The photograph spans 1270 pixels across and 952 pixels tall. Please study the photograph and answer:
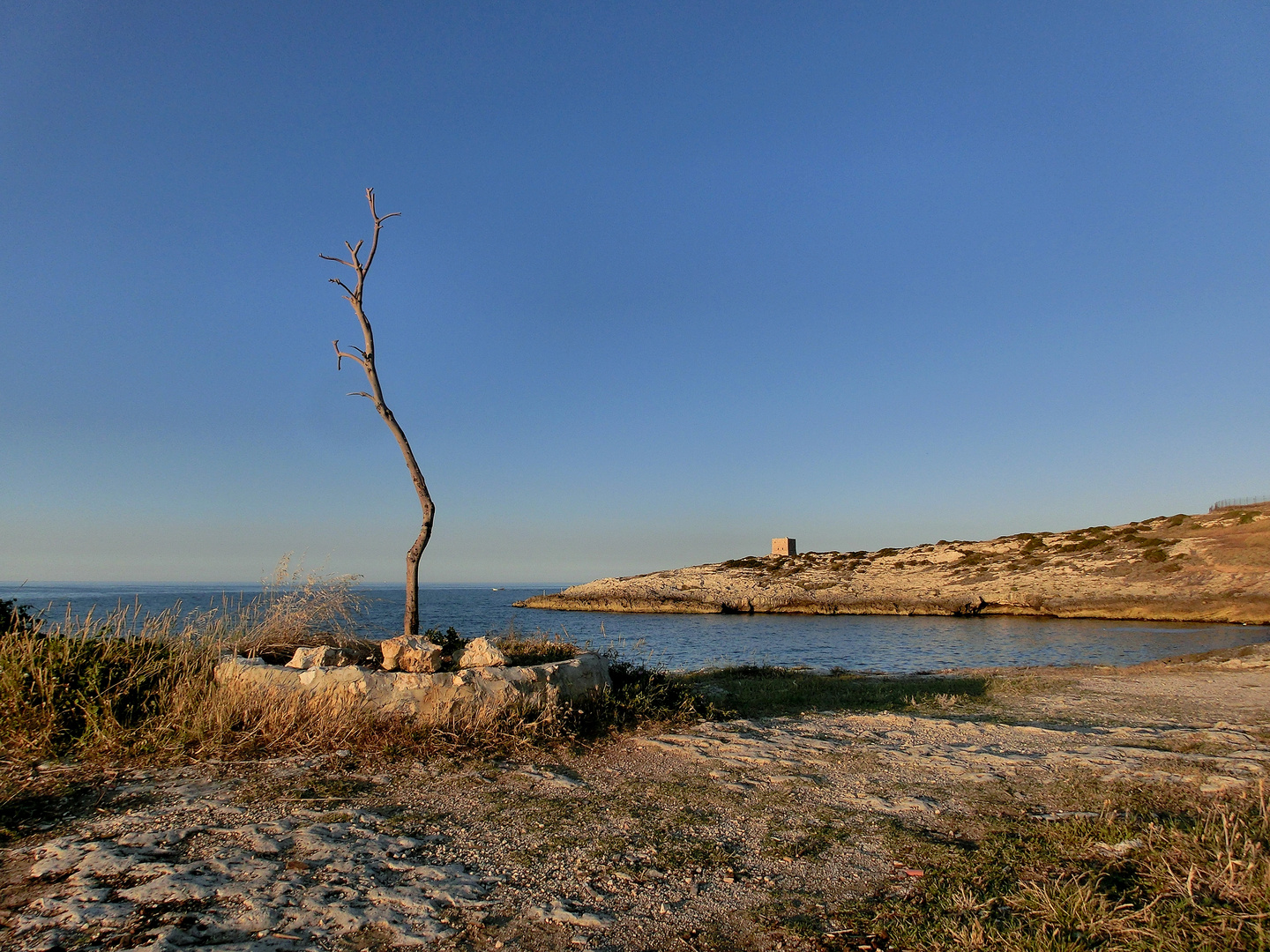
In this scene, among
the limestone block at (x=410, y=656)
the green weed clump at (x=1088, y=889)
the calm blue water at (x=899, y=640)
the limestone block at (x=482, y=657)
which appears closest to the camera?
the green weed clump at (x=1088, y=889)

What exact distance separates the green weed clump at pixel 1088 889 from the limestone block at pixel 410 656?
4542mm

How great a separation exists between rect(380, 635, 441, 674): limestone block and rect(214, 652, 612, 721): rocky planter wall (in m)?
0.31

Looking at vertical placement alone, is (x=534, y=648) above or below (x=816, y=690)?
above

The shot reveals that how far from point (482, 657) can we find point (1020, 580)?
45926mm

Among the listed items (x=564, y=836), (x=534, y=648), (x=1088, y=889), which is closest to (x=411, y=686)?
(x=534, y=648)

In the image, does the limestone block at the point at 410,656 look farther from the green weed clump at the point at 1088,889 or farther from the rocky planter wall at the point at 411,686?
the green weed clump at the point at 1088,889

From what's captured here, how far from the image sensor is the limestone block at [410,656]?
732 cm

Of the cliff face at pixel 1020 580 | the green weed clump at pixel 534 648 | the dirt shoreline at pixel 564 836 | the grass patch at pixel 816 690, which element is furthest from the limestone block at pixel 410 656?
the cliff face at pixel 1020 580

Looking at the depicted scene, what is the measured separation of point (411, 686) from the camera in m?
6.74

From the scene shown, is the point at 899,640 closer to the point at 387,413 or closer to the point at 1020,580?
the point at 1020,580

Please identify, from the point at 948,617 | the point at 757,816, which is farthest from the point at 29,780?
the point at 948,617

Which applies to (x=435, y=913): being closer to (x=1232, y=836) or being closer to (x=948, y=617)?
(x=1232, y=836)

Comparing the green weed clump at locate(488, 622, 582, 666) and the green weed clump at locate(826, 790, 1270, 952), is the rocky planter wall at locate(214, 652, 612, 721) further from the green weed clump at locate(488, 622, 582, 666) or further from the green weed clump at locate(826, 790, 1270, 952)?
the green weed clump at locate(826, 790, 1270, 952)

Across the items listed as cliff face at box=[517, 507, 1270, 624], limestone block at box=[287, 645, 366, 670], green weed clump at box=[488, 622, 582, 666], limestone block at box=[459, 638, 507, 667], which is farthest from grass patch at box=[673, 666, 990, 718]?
cliff face at box=[517, 507, 1270, 624]
